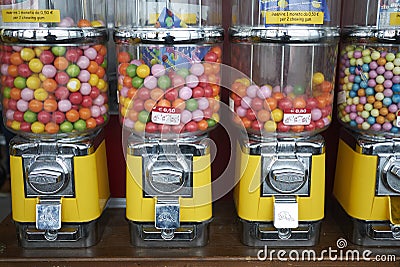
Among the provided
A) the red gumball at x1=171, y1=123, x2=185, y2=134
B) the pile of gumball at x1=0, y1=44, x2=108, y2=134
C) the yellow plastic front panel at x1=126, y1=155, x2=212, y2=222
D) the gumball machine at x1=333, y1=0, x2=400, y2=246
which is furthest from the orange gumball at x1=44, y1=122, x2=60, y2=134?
the gumball machine at x1=333, y1=0, x2=400, y2=246

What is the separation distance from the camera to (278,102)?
1293 millimetres

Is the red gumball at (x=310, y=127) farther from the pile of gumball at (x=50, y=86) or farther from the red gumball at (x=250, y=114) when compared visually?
the pile of gumball at (x=50, y=86)

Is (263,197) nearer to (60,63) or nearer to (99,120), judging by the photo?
(99,120)

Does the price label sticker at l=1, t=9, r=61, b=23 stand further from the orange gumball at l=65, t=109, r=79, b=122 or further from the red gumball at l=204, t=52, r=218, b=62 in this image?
the red gumball at l=204, t=52, r=218, b=62

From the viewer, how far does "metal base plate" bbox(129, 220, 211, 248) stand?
4.38 ft

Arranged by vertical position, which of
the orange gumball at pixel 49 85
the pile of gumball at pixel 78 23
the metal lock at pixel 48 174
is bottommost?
the metal lock at pixel 48 174

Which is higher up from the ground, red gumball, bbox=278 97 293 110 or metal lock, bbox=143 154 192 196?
red gumball, bbox=278 97 293 110

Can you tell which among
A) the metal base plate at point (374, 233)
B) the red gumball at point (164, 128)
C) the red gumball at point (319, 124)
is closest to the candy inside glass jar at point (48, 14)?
the red gumball at point (164, 128)

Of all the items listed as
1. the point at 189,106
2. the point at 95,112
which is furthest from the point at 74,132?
the point at 189,106

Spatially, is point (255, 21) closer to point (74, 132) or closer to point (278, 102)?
point (278, 102)

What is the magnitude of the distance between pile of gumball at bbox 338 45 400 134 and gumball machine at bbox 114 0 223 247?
0.38 meters

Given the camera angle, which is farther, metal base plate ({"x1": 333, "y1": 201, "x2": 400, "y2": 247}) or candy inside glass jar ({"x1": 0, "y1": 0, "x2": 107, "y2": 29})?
metal base plate ({"x1": 333, "y1": 201, "x2": 400, "y2": 247})

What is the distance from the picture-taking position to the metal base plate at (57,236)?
4.36 ft

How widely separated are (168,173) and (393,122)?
0.62 meters
